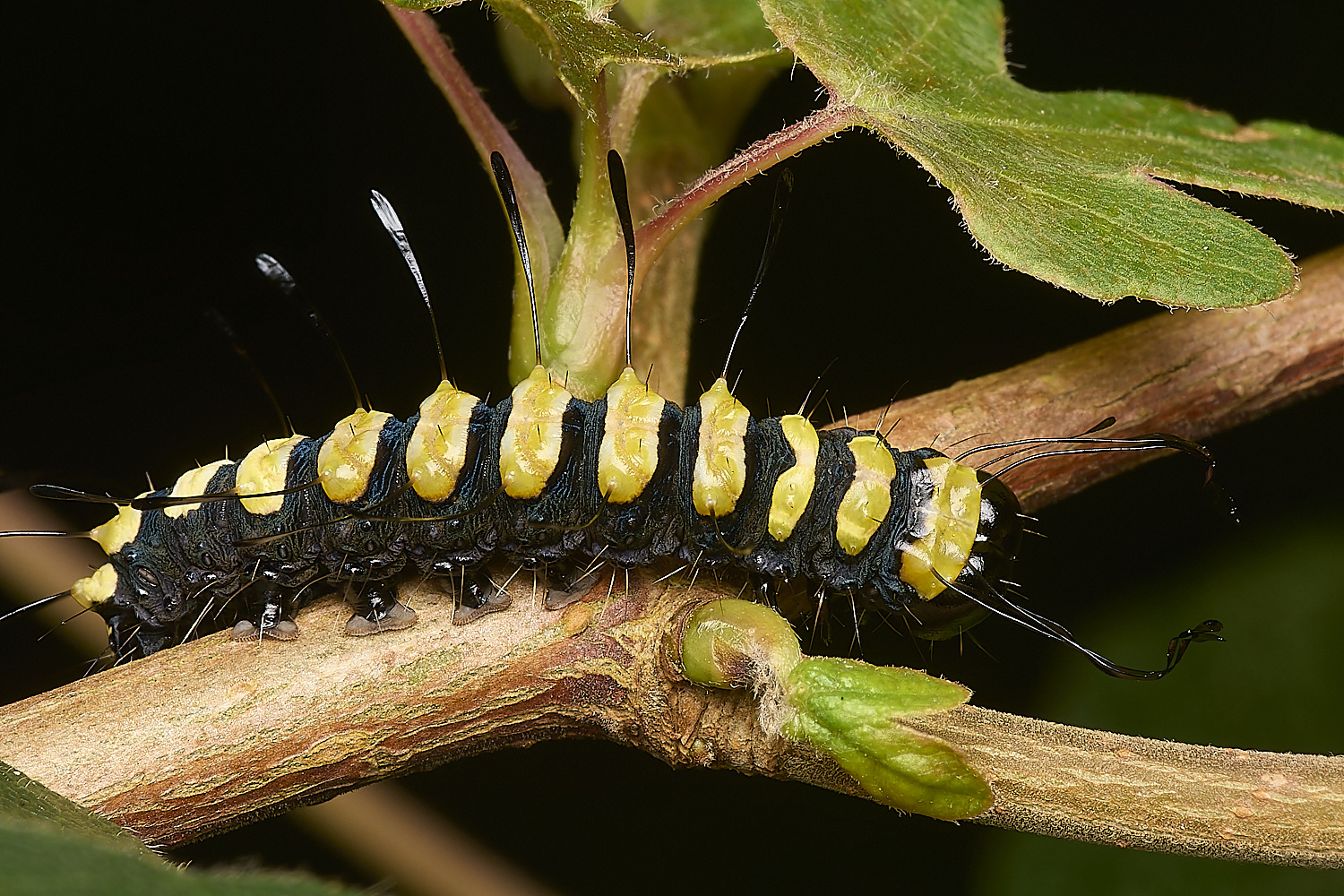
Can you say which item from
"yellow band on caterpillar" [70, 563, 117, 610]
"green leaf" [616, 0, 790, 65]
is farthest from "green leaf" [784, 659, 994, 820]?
"yellow band on caterpillar" [70, 563, 117, 610]

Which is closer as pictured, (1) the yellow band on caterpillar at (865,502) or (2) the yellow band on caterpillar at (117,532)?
(1) the yellow band on caterpillar at (865,502)

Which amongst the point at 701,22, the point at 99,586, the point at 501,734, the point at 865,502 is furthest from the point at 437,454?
the point at 701,22

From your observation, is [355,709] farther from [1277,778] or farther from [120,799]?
[1277,778]

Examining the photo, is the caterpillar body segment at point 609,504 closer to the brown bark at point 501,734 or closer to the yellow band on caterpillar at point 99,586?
the brown bark at point 501,734

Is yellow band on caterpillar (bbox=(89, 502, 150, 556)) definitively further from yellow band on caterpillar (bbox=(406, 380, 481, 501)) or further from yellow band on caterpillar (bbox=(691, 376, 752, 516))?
yellow band on caterpillar (bbox=(691, 376, 752, 516))

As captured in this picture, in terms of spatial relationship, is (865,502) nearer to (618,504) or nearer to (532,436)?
(618,504)

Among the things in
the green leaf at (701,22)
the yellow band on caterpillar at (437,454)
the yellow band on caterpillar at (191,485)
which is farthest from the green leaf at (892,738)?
the green leaf at (701,22)
